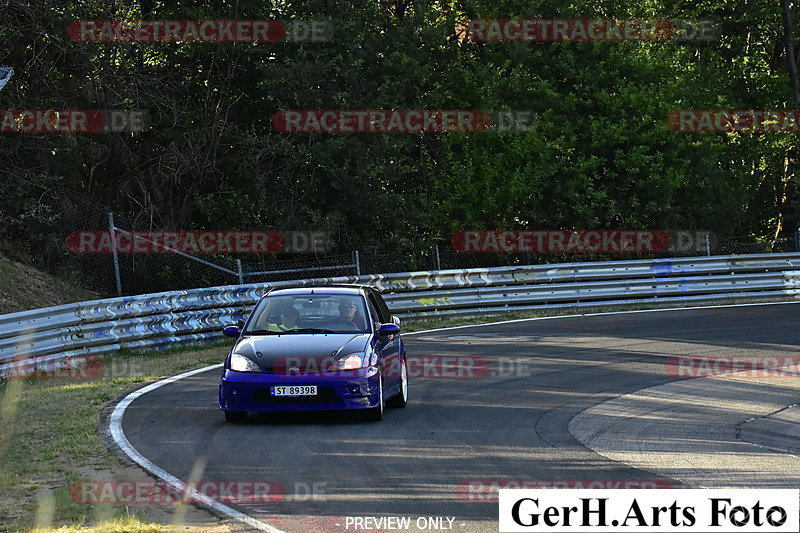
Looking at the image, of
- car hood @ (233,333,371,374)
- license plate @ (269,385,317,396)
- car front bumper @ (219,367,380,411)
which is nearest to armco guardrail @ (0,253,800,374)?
car hood @ (233,333,371,374)

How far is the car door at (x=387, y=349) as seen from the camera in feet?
40.0

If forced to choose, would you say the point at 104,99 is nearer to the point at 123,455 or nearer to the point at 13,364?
the point at 13,364

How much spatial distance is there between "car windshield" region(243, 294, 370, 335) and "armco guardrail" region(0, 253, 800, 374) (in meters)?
4.64

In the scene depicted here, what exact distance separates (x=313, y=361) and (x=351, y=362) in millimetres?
401

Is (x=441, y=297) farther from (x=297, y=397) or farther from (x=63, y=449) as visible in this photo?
(x=63, y=449)

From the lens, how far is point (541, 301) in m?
27.0

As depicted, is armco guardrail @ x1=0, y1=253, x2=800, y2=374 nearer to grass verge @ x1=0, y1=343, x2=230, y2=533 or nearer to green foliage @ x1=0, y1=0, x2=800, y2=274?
grass verge @ x1=0, y1=343, x2=230, y2=533

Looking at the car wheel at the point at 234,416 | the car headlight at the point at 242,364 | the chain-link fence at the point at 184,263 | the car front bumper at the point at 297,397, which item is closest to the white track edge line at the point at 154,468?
the car wheel at the point at 234,416

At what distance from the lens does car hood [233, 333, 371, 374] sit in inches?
454

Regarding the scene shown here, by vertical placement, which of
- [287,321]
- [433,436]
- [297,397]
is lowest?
[433,436]

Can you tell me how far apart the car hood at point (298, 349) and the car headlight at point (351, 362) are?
0.06 metres

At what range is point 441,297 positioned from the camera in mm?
25281

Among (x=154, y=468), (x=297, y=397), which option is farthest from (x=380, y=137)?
(x=154, y=468)

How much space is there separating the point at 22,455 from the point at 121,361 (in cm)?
787
